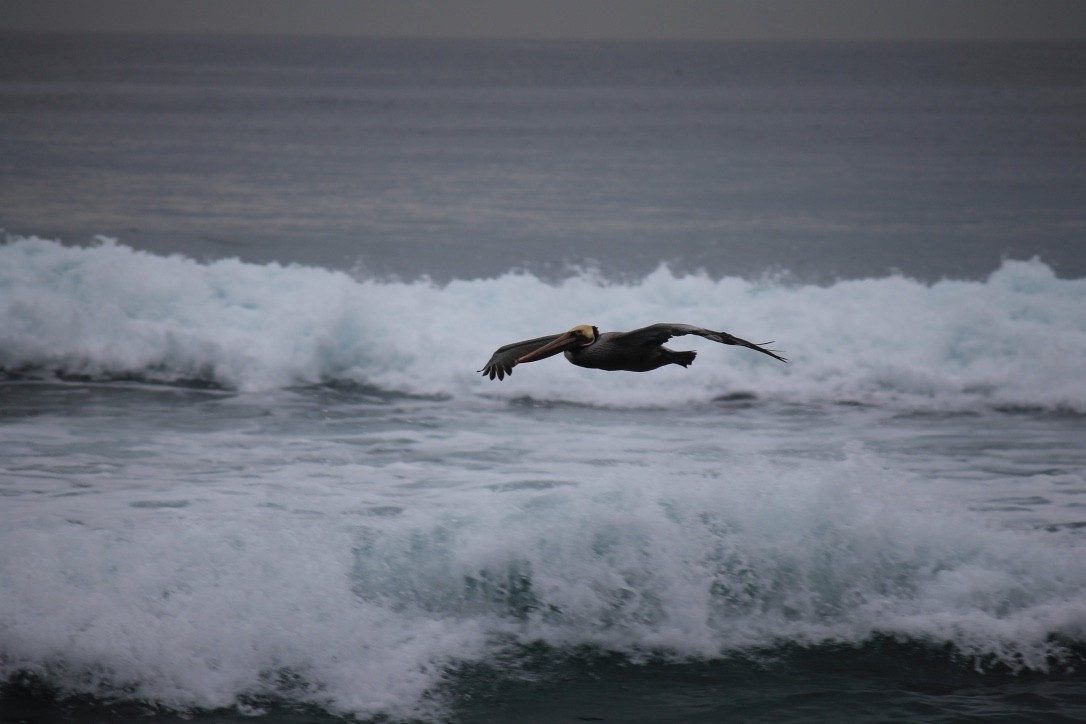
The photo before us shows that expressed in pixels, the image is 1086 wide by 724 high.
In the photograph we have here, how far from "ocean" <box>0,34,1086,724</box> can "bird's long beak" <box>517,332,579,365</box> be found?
2792mm

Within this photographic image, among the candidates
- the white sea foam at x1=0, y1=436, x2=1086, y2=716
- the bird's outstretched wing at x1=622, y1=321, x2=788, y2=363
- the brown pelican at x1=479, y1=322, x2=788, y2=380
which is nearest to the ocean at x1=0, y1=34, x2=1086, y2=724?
the white sea foam at x1=0, y1=436, x2=1086, y2=716

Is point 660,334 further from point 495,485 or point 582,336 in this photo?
Result: point 495,485

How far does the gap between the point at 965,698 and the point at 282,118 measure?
57.9 m

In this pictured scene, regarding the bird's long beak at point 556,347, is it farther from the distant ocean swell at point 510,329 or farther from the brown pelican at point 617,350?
the distant ocean swell at point 510,329

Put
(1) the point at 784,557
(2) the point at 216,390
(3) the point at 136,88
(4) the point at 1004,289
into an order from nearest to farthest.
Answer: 1. (1) the point at 784,557
2. (2) the point at 216,390
3. (4) the point at 1004,289
4. (3) the point at 136,88

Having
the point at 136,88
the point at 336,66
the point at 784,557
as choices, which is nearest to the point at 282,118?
the point at 136,88

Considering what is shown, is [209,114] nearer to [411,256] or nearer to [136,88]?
[136,88]

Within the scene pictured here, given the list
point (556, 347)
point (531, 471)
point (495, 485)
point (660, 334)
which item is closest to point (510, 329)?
point (531, 471)

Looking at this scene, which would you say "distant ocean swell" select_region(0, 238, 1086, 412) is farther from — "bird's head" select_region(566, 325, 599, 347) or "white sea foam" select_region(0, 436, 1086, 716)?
"bird's head" select_region(566, 325, 599, 347)

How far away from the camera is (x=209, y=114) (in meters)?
62.2

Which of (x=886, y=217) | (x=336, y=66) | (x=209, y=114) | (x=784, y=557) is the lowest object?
(x=784, y=557)

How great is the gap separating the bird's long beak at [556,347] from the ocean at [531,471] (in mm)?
2792

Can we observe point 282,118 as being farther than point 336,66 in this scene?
No

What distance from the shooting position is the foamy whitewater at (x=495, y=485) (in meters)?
8.52
